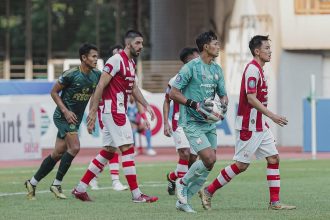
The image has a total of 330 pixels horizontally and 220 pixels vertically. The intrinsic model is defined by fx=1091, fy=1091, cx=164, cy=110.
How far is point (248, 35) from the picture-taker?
121ft

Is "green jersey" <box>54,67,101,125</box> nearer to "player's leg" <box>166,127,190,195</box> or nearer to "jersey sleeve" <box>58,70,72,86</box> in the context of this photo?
"jersey sleeve" <box>58,70,72,86</box>

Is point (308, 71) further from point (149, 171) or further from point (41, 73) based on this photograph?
point (149, 171)

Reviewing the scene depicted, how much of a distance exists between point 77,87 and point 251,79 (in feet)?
10.3

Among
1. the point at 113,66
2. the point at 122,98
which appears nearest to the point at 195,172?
the point at 122,98

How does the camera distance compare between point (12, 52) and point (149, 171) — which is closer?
point (149, 171)

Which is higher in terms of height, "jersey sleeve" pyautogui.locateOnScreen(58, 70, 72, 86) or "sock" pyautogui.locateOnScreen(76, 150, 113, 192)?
Answer: "jersey sleeve" pyautogui.locateOnScreen(58, 70, 72, 86)

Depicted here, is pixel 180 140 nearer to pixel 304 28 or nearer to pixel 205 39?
pixel 205 39

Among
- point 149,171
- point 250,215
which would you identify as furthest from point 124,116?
point 149,171

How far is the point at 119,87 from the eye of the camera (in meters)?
14.1

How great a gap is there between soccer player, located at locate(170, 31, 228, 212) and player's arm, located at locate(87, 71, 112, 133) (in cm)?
128

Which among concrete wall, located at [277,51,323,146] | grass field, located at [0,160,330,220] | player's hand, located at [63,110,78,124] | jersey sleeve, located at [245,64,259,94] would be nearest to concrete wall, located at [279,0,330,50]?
concrete wall, located at [277,51,323,146]

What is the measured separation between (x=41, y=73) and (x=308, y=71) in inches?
459

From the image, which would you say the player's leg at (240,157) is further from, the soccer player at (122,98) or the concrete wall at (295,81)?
the concrete wall at (295,81)

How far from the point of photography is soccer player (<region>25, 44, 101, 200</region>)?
14.8 metres
